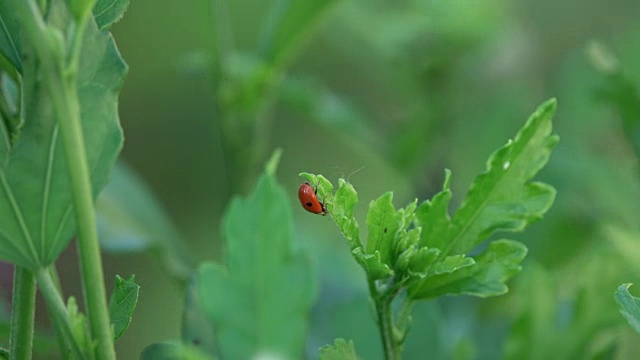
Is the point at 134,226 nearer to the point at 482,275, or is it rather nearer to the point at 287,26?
the point at 287,26

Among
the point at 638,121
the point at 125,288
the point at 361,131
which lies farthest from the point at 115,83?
the point at 361,131

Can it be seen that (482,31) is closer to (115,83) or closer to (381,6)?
(381,6)

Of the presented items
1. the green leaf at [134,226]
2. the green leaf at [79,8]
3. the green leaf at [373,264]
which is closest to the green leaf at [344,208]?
the green leaf at [373,264]

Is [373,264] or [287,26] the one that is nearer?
[373,264]

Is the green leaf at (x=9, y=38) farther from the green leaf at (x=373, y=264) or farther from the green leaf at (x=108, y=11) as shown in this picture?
the green leaf at (x=373, y=264)

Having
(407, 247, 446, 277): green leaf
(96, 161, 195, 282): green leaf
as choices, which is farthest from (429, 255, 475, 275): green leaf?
(96, 161, 195, 282): green leaf

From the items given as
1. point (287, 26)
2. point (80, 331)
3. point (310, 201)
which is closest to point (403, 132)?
point (287, 26)
